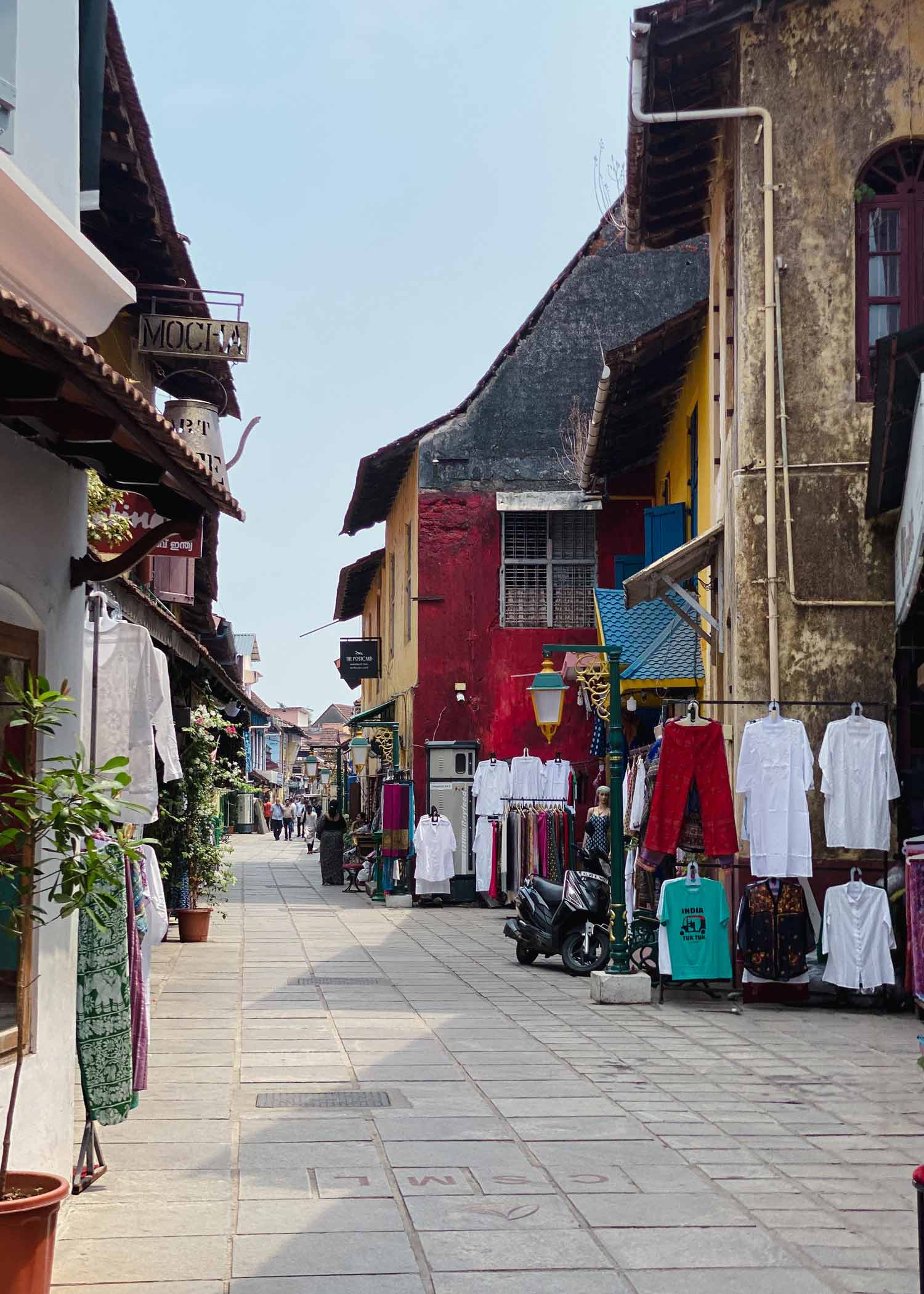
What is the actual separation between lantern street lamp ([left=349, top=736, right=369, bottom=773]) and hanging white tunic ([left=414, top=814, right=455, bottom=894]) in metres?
8.39

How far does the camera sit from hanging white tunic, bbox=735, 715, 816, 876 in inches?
448

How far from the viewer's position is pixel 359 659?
31.3 meters

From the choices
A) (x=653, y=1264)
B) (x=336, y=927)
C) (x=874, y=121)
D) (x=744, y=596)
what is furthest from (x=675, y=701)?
(x=336, y=927)

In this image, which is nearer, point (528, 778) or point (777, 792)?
point (777, 792)

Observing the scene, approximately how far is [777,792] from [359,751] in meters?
19.7

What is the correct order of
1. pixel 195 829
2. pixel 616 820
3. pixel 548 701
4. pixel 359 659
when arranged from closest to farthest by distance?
pixel 616 820 → pixel 195 829 → pixel 548 701 → pixel 359 659

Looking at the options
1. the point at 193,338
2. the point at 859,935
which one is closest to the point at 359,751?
the point at 193,338

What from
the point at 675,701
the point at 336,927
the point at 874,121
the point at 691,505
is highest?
the point at 874,121

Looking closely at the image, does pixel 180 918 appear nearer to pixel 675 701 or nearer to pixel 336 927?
pixel 336 927

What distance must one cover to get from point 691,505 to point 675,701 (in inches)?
239

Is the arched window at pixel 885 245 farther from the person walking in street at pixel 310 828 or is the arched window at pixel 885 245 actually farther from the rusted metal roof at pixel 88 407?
the person walking in street at pixel 310 828

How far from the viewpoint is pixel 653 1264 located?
17.1ft

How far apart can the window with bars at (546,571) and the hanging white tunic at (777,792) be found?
1210 centimetres

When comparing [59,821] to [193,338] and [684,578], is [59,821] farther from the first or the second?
[684,578]
